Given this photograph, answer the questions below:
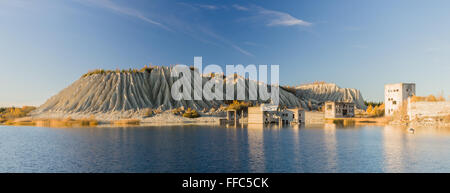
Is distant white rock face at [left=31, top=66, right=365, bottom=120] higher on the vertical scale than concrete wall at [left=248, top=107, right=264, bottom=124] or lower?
higher

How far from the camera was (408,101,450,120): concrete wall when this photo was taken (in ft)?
269

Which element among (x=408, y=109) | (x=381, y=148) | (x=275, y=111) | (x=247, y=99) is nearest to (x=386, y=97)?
(x=408, y=109)

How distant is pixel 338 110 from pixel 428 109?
3157 cm

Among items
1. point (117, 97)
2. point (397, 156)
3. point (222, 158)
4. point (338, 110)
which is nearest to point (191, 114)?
point (117, 97)

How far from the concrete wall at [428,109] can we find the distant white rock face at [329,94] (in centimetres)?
8414

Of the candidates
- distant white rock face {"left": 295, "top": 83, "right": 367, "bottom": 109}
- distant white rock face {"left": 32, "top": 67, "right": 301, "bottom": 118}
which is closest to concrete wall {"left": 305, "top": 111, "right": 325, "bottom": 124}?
distant white rock face {"left": 32, "top": 67, "right": 301, "bottom": 118}

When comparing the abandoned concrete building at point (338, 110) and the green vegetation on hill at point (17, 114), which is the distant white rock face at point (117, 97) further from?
the abandoned concrete building at point (338, 110)

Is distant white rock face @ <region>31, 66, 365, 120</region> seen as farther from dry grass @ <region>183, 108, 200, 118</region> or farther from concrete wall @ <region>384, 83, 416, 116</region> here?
concrete wall @ <region>384, 83, 416, 116</region>

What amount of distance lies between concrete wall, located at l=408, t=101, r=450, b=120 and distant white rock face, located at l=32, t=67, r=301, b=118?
68.4 m

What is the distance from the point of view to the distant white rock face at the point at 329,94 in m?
180

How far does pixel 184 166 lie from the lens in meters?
27.8
